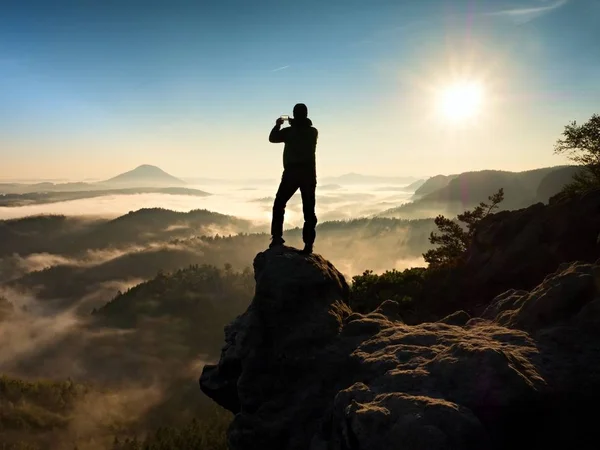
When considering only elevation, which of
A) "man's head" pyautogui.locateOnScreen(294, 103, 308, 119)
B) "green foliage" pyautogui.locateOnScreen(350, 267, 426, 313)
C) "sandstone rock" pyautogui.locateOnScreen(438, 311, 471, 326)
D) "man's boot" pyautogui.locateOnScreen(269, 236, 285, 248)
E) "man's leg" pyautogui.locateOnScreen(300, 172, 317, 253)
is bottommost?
"green foliage" pyautogui.locateOnScreen(350, 267, 426, 313)

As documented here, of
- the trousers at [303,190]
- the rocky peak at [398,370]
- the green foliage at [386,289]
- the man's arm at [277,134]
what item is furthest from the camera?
the green foliage at [386,289]

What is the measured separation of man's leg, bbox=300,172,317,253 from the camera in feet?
45.3

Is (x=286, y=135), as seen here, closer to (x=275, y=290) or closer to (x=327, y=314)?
(x=275, y=290)

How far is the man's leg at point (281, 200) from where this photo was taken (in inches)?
542

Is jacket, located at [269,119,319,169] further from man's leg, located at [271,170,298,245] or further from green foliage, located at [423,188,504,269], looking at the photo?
green foliage, located at [423,188,504,269]

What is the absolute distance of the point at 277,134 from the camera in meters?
Result: 13.5

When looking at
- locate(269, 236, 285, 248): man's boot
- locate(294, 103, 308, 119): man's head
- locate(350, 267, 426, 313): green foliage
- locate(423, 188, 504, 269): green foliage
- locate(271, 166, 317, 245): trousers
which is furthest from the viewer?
locate(423, 188, 504, 269): green foliage

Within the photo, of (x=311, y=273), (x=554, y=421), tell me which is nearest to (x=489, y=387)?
(x=554, y=421)

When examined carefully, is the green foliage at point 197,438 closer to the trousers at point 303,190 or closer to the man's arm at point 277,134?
the trousers at point 303,190

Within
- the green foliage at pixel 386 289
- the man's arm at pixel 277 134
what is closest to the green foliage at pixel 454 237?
the green foliage at pixel 386 289

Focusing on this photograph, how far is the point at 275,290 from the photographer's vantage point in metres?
12.4

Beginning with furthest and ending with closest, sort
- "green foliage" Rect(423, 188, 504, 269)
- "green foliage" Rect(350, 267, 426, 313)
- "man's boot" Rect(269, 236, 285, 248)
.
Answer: "green foliage" Rect(423, 188, 504, 269) < "green foliage" Rect(350, 267, 426, 313) < "man's boot" Rect(269, 236, 285, 248)

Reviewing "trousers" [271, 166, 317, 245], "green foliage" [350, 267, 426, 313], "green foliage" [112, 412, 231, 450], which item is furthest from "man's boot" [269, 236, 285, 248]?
"green foliage" [112, 412, 231, 450]

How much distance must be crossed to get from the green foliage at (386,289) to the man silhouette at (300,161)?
55.4ft
